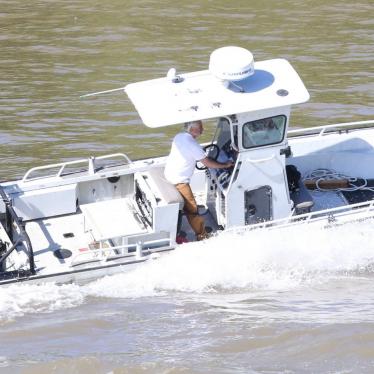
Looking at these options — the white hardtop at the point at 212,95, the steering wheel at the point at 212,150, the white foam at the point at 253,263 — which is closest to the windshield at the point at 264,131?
the white hardtop at the point at 212,95

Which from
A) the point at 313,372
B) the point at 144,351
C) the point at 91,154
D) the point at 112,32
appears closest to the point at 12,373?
the point at 144,351

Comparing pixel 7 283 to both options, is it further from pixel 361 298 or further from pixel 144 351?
pixel 361 298

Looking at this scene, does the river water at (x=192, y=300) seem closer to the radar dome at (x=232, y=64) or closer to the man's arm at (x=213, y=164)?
the man's arm at (x=213, y=164)

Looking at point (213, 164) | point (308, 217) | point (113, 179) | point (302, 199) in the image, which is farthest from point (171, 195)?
point (302, 199)

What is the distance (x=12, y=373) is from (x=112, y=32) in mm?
11503

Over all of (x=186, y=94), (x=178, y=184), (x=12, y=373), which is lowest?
(x=12, y=373)

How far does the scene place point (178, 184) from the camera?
40.1 feet

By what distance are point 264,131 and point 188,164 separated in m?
0.91

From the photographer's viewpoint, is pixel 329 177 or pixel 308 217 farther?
pixel 329 177

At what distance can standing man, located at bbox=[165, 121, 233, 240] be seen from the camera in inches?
474

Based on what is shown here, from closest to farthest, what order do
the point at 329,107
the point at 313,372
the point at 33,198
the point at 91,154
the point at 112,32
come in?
the point at 313,372 < the point at 33,198 < the point at 91,154 < the point at 329,107 < the point at 112,32

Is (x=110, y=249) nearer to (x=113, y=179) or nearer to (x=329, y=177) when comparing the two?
(x=113, y=179)

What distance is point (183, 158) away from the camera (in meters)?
12.1

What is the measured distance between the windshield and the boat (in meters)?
0.01
